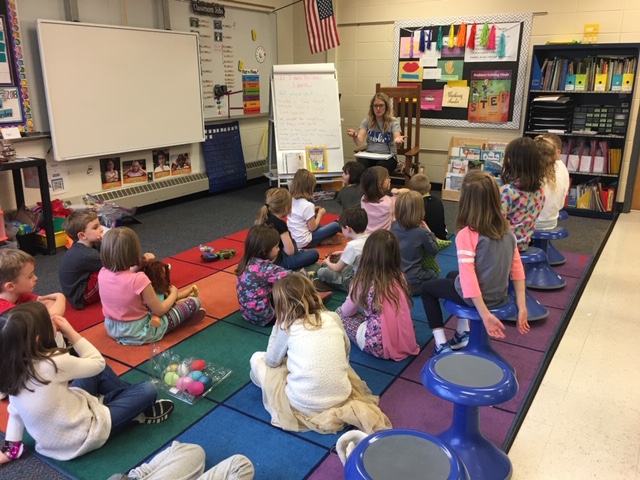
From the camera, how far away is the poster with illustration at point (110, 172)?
5.33 metres

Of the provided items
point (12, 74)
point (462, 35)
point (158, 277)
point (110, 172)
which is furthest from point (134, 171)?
point (462, 35)

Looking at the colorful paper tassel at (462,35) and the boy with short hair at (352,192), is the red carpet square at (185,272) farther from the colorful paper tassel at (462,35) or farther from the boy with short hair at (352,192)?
the colorful paper tassel at (462,35)

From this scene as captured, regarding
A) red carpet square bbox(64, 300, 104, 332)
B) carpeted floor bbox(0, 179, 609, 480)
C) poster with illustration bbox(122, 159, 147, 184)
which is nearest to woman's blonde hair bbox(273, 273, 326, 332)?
carpeted floor bbox(0, 179, 609, 480)

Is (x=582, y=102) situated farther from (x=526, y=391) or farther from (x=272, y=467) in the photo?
(x=272, y=467)

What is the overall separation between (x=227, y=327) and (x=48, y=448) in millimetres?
1239

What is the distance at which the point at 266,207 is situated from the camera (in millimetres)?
3555

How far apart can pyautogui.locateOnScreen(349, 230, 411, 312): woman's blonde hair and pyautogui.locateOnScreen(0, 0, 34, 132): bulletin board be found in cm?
343

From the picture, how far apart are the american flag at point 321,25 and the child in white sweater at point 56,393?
17.7ft

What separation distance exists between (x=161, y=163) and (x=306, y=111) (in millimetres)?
1787

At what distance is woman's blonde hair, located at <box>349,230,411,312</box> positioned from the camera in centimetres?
254

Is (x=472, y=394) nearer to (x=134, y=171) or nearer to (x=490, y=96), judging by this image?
(x=134, y=171)

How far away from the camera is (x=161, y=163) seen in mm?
5926

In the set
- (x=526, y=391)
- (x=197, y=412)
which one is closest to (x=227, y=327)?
(x=197, y=412)

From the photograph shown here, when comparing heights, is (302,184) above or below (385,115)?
below
